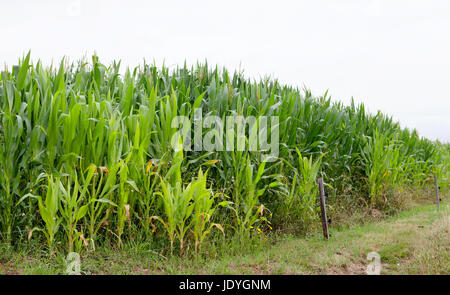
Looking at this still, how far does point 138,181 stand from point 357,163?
5130 mm

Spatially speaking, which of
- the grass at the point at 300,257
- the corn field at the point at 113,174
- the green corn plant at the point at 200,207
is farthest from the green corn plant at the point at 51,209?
the green corn plant at the point at 200,207

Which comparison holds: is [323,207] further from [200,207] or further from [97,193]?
[97,193]

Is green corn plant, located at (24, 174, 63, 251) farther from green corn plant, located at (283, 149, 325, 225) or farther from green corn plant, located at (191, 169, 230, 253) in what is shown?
green corn plant, located at (283, 149, 325, 225)

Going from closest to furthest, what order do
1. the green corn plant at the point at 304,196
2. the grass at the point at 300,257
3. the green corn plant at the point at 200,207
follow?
1. the grass at the point at 300,257
2. the green corn plant at the point at 200,207
3. the green corn plant at the point at 304,196

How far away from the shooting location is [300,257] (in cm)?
427

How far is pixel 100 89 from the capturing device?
5.12 m

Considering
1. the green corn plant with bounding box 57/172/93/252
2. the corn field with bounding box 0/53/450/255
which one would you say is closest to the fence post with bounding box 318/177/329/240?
the corn field with bounding box 0/53/450/255

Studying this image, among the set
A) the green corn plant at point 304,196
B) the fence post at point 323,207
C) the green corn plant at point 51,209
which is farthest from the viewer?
the green corn plant at point 304,196

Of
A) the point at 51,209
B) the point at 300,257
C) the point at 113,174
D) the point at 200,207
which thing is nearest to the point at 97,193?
the point at 113,174

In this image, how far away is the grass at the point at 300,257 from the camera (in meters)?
3.50

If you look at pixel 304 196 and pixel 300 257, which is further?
pixel 304 196

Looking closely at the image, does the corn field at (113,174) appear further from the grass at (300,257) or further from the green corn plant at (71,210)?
the grass at (300,257)

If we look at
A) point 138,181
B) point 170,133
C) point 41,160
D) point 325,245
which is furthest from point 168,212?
point 325,245
